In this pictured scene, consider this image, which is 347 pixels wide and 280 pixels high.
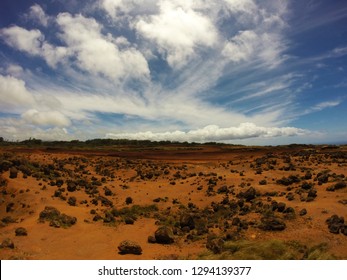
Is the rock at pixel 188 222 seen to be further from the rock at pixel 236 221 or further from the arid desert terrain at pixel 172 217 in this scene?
the rock at pixel 236 221

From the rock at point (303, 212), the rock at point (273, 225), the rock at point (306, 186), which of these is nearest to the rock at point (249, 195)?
the rock at point (306, 186)

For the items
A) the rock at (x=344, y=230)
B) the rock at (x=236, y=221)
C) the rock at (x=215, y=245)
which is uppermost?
the rock at (x=344, y=230)

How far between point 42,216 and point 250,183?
17147 millimetres

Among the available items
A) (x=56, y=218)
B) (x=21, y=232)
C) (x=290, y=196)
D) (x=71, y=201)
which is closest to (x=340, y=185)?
(x=290, y=196)

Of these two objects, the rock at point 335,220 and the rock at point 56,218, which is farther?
the rock at point 56,218

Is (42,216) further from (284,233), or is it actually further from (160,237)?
(284,233)

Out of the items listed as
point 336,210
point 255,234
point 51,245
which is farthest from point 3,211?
point 336,210

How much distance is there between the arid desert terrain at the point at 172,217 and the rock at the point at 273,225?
0.05 meters

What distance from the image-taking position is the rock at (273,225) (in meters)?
15.5

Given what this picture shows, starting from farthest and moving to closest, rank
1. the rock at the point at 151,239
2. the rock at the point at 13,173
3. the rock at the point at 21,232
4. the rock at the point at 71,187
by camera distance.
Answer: the rock at the point at 71,187
the rock at the point at 13,173
the rock at the point at 151,239
the rock at the point at 21,232

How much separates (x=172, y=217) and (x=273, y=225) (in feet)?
22.5

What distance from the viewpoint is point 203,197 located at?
24.1 m

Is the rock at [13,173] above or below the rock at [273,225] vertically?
above

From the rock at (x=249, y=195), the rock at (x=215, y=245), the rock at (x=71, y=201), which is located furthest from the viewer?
the rock at (x=71, y=201)
